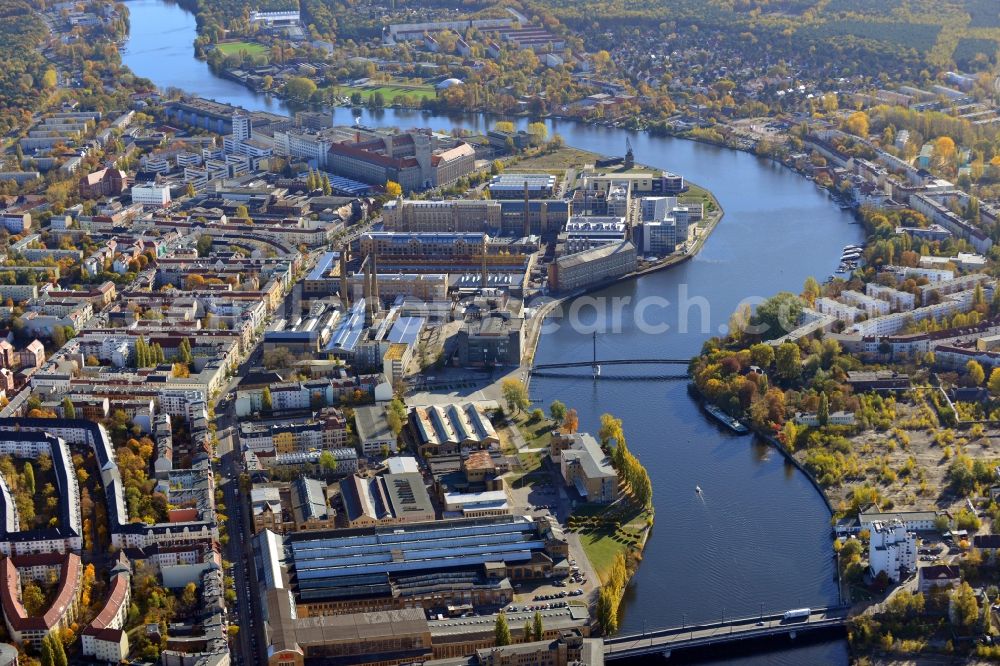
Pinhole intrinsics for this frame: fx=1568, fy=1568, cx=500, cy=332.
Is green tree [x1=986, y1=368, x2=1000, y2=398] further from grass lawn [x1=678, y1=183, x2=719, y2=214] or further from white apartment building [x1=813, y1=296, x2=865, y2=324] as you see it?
grass lawn [x1=678, y1=183, x2=719, y2=214]

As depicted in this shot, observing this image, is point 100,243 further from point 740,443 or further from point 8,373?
point 740,443

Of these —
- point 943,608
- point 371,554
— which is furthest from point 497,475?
point 943,608

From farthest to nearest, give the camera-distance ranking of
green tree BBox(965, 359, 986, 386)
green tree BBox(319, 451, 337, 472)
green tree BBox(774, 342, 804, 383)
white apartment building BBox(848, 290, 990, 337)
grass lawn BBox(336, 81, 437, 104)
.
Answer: grass lawn BBox(336, 81, 437, 104), white apartment building BBox(848, 290, 990, 337), green tree BBox(774, 342, 804, 383), green tree BBox(965, 359, 986, 386), green tree BBox(319, 451, 337, 472)

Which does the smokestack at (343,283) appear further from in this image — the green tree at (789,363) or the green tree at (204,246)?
the green tree at (789,363)

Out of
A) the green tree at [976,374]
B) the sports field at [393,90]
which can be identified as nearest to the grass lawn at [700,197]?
the green tree at [976,374]

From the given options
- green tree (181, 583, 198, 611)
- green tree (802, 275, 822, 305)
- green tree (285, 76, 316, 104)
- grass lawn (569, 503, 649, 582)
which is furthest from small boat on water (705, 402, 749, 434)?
green tree (285, 76, 316, 104)

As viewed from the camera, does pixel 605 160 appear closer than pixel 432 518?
No

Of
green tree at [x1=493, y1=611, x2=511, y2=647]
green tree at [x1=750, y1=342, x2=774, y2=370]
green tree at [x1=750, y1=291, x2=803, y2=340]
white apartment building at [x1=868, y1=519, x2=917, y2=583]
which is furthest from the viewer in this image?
green tree at [x1=750, y1=291, x2=803, y2=340]
